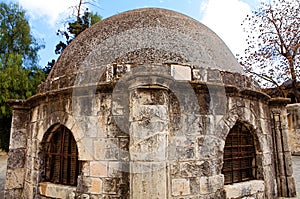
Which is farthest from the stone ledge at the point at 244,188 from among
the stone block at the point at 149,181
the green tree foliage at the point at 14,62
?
the green tree foliage at the point at 14,62

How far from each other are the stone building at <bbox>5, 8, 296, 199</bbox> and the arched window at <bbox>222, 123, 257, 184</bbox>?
0.02 meters

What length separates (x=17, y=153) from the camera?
5.06m

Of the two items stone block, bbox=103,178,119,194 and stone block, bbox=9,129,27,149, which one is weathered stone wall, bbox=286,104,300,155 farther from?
stone block, bbox=9,129,27,149

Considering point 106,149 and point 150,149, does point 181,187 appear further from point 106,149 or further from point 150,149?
point 106,149

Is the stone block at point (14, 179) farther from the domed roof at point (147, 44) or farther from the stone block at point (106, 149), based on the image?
the stone block at point (106, 149)

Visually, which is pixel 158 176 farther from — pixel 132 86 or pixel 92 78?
pixel 92 78

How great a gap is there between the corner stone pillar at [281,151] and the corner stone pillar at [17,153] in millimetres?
5511

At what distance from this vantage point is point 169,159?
3385 millimetres

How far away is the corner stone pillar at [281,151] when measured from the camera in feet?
17.3

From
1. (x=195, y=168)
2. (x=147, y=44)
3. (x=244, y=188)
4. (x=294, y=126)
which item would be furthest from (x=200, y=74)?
(x=294, y=126)

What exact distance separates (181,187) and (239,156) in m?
1.48

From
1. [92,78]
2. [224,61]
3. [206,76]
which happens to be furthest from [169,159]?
[224,61]

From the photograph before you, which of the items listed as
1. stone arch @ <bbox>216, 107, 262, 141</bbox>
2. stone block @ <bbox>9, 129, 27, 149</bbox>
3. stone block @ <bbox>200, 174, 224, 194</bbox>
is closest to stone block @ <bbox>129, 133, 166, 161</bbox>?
stone block @ <bbox>200, 174, 224, 194</bbox>

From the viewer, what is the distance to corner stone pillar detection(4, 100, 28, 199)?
4.91 metres
